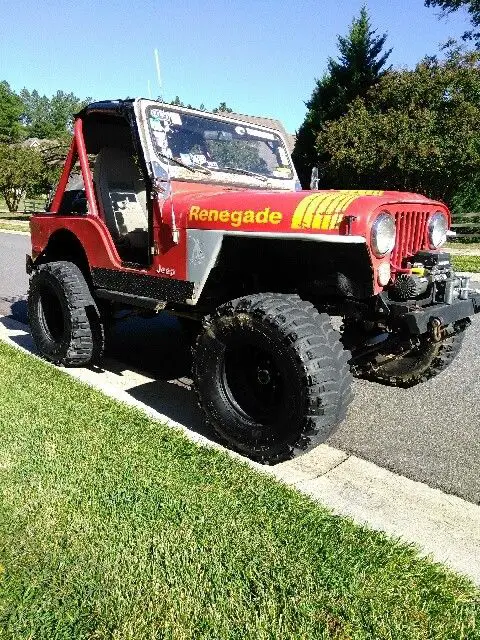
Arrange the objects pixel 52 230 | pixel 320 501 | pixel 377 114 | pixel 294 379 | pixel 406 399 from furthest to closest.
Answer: pixel 377 114, pixel 52 230, pixel 406 399, pixel 294 379, pixel 320 501

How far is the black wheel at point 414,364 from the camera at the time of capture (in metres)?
3.83

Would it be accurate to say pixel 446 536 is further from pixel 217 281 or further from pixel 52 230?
pixel 52 230

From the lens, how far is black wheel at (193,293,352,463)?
296 cm

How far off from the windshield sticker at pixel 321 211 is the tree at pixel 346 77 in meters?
25.2

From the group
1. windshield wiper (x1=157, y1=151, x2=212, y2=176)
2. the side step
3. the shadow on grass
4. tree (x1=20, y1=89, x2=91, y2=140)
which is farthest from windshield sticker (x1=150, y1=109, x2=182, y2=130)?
tree (x1=20, y1=89, x2=91, y2=140)

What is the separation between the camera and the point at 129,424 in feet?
11.6

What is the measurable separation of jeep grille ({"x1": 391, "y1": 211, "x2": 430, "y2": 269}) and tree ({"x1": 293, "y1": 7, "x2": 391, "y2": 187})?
24777 mm

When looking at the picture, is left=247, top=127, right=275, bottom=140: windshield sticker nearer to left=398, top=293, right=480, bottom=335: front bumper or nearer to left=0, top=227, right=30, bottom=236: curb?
left=398, top=293, right=480, bottom=335: front bumper

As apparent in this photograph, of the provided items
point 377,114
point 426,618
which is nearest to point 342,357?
point 426,618

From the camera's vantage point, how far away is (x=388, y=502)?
2.85 meters

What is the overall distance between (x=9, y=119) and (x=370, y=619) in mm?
82766

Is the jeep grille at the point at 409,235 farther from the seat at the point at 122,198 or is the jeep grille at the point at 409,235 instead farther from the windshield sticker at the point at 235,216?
the seat at the point at 122,198

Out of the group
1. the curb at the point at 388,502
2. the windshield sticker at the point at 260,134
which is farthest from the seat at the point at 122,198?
the curb at the point at 388,502

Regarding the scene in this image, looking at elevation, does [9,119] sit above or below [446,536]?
above
